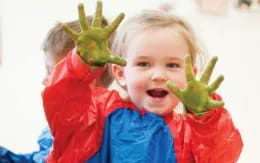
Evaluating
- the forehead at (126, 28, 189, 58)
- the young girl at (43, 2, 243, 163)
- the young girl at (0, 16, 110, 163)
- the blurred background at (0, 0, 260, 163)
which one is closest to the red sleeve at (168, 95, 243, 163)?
the young girl at (43, 2, 243, 163)

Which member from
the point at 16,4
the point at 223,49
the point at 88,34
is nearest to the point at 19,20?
the point at 16,4

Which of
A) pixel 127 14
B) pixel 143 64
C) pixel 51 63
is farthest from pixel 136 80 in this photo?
pixel 127 14

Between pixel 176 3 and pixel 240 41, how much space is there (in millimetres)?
230

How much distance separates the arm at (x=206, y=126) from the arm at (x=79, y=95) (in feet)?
0.37

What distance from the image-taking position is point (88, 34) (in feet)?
2.17

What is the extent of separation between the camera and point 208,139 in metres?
0.75

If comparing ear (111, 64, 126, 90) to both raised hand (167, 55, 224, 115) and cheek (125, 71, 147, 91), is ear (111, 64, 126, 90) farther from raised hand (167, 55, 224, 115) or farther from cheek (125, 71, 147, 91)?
raised hand (167, 55, 224, 115)

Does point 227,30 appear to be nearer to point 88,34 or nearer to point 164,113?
point 164,113

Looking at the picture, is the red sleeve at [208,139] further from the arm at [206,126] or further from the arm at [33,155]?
the arm at [33,155]

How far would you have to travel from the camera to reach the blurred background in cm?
141

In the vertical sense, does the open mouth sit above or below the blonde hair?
below

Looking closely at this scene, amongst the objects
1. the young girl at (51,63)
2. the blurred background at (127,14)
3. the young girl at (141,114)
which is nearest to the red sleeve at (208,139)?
the young girl at (141,114)

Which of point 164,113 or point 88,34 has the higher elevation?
point 88,34

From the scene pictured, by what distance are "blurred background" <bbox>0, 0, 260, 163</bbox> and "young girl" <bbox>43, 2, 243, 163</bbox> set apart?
56cm
